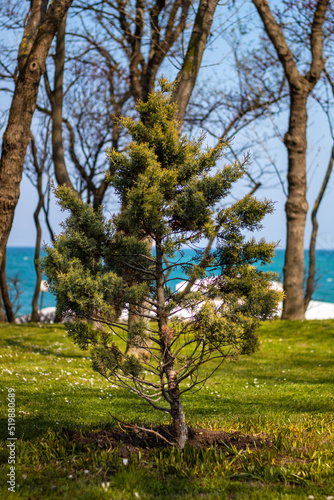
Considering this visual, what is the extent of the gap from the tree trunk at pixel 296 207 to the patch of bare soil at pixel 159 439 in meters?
10.5

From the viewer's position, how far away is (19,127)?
289 inches

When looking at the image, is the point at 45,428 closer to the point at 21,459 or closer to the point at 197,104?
the point at 21,459

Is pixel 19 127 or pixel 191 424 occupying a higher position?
pixel 19 127

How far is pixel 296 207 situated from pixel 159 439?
37.9ft

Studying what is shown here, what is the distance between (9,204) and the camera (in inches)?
284

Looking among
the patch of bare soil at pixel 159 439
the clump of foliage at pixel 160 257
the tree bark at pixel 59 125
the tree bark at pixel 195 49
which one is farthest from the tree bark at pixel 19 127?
the patch of bare soil at pixel 159 439

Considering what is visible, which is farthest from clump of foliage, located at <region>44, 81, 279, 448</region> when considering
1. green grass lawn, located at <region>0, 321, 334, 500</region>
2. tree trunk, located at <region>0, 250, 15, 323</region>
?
tree trunk, located at <region>0, 250, 15, 323</region>

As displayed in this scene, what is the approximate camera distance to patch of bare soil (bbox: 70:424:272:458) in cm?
459

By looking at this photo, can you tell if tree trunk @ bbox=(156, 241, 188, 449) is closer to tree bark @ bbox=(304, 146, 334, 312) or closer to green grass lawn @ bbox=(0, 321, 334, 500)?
green grass lawn @ bbox=(0, 321, 334, 500)

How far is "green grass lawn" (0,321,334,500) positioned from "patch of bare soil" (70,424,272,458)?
0.12 metres

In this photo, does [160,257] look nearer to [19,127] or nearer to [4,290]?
[19,127]

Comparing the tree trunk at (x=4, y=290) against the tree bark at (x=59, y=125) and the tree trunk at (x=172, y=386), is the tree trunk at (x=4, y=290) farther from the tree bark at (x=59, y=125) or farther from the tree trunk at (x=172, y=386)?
the tree trunk at (x=172, y=386)

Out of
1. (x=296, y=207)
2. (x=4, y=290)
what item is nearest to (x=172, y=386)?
(x=296, y=207)

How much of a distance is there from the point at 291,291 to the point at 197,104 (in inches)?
395
